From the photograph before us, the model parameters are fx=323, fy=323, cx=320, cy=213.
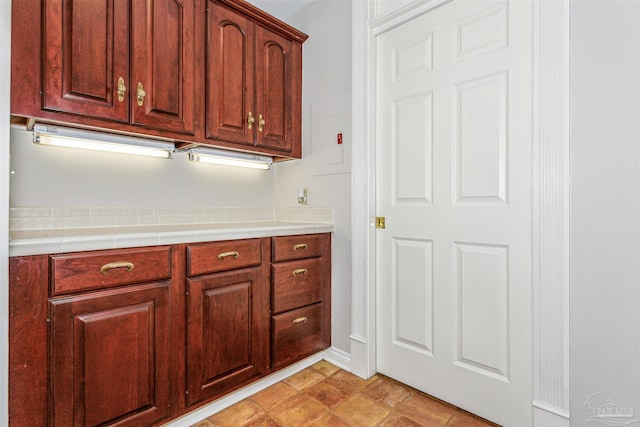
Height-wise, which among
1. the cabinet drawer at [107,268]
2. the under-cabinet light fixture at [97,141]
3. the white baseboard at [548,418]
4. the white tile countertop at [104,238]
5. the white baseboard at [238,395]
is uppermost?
the under-cabinet light fixture at [97,141]

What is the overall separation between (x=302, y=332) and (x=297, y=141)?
133 cm

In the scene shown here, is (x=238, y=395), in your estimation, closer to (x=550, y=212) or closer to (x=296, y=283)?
(x=296, y=283)

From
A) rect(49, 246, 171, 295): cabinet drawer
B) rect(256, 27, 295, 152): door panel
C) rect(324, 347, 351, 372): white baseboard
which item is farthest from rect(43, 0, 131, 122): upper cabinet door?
rect(324, 347, 351, 372): white baseboard

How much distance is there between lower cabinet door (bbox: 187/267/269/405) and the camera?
1546mm

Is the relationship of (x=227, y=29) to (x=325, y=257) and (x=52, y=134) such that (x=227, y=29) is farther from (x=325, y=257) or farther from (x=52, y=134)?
(x=325, y=257)

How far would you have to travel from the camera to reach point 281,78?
2266 mm

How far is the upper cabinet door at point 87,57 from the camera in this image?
4.49 feet

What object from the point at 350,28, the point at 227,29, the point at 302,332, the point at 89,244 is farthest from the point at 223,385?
the point at 350,28

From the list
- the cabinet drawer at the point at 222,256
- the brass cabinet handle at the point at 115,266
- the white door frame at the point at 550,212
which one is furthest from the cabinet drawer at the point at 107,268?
the white door frame at the point at 550,212

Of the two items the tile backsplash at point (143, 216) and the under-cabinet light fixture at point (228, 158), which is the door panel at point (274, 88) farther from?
the tile backsplash at point (143, 216)

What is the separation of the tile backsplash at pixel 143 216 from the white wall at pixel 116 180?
4 cm

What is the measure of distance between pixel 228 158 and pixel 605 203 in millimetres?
1954

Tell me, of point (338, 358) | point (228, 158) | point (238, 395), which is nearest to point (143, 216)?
point (228, 158)

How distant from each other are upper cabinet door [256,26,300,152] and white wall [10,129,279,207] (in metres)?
0.42
